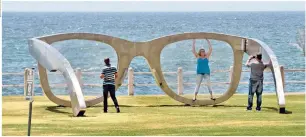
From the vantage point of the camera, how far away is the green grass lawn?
20.8m

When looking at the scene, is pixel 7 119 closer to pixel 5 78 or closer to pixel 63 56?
pixel 63 56

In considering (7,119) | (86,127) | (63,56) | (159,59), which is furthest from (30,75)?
(159,59)

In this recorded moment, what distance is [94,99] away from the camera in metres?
26.8

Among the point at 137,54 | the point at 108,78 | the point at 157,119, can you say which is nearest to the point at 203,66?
the point at 137,54

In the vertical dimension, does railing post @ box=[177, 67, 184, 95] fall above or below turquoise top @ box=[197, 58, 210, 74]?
below

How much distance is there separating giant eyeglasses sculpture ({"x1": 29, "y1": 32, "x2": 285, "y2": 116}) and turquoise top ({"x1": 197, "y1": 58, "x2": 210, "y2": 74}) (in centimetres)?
59

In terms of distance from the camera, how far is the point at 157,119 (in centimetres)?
2328

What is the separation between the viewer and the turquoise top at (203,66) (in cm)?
2706

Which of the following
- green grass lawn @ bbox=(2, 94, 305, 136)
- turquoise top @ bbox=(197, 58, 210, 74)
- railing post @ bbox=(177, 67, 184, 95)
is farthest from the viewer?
→ railing post @ bbox=(177, 67, 184, 95)

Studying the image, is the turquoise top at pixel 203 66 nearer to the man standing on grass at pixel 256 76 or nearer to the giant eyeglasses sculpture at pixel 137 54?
the giant eyeglasses sculpture at pixel 137 54

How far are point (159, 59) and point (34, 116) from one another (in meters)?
4.21

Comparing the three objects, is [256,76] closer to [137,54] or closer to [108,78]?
[137,54]

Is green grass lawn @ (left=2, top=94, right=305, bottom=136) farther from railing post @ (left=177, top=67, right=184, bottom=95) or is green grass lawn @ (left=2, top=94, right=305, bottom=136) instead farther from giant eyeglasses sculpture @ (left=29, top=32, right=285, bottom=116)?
railing post @ (left=177, top=67, right=184, bottom=95)

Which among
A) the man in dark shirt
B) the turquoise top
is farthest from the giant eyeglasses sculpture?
the man in dark shirt
